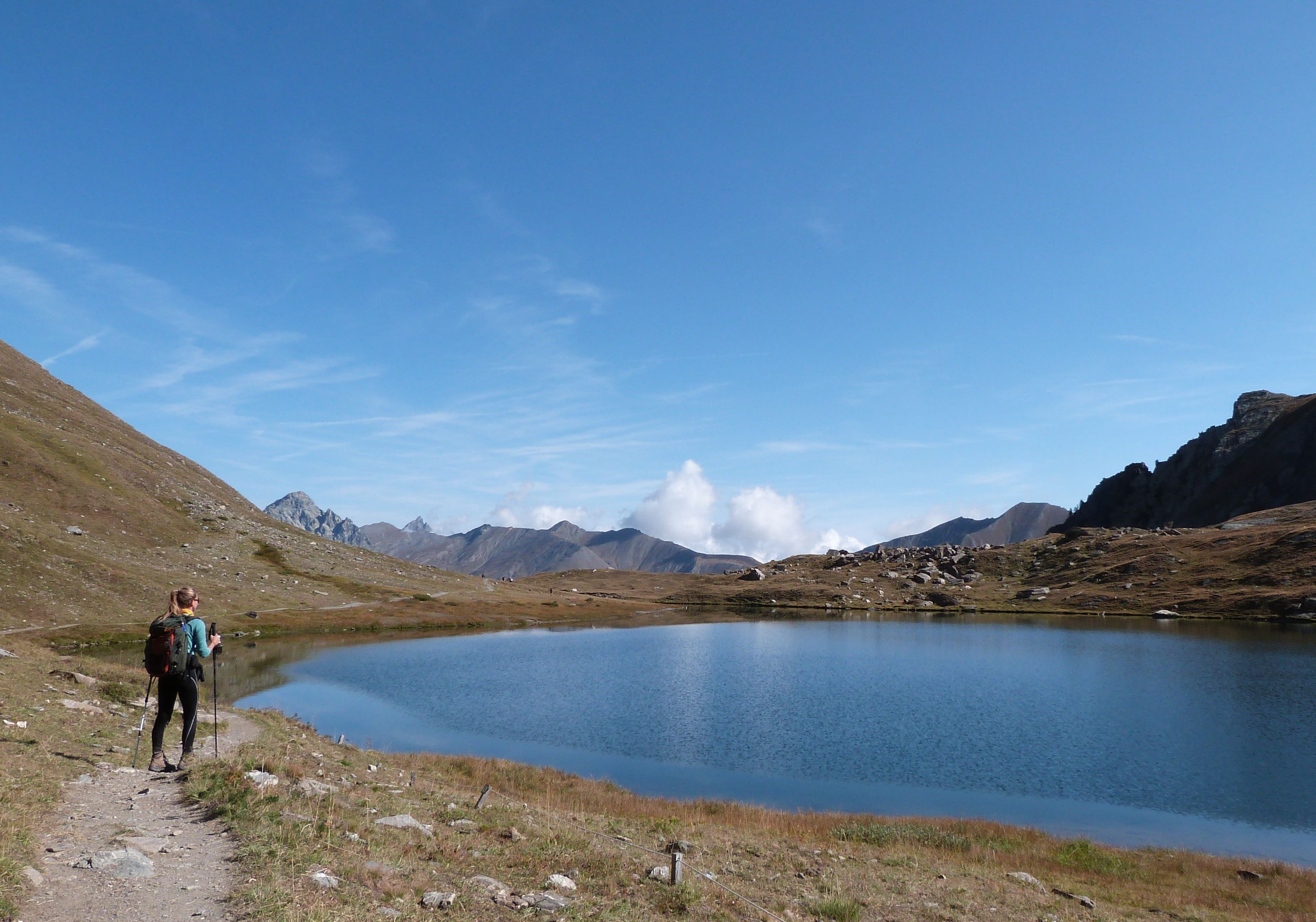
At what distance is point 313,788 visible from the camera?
19.1 meters

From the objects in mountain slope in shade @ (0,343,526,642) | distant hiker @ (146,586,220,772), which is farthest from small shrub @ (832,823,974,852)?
mountain slope in shade @ (0,343,526,642)

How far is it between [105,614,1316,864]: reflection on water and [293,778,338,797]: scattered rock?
24656 millimetres

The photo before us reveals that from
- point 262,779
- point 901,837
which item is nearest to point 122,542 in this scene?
point 262,779

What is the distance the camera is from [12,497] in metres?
110

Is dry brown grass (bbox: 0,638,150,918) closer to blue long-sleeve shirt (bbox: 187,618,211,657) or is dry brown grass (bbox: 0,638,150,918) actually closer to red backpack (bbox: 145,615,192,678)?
red backpack (bbox: 145,615,192,678)

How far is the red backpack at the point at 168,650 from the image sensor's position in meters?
19.5

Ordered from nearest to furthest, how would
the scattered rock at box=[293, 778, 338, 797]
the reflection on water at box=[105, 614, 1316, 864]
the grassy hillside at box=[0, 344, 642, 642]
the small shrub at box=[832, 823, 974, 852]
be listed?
the scattered rock at box=[293, 778, 338, 797] → the small shrub at box=[832, 823, 974, 852] → the reflection on water at box=[105, 614, 1316, 864] → the grassy hillside at box=[0, 344, 642, 642]

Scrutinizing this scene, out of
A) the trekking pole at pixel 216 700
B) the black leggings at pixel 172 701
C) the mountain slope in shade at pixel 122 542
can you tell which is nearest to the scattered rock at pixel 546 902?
the trekking pole at pixel 216 700

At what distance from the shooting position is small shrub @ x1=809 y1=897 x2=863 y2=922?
57.5 ft

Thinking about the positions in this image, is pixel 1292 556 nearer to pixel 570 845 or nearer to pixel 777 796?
pixel 777 796

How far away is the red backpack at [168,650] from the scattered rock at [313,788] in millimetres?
4664

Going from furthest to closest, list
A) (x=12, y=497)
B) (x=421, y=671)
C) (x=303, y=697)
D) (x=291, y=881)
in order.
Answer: (x=12, y=497) → (x=421, y=671) → (x=303, y=697) → (x=291, y=881)

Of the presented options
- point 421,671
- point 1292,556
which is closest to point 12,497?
point 421,671

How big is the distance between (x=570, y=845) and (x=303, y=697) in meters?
55.5
